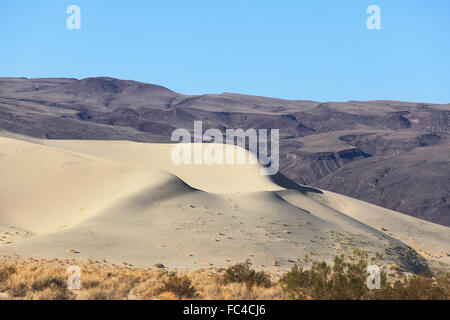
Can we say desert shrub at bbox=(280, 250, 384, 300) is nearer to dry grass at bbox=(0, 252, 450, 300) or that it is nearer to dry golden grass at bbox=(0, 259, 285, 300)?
dry grass at bbox=(0, 252, 450, 300)

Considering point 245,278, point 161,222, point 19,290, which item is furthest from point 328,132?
point 19,290

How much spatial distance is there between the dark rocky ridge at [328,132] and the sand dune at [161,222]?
146 ft

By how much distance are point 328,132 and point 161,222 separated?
111312 mm

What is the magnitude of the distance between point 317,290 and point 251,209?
17636 mm

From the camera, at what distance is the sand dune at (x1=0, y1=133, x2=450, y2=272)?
18891 millimetres

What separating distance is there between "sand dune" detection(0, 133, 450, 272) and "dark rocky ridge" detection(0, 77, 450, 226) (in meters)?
44.4

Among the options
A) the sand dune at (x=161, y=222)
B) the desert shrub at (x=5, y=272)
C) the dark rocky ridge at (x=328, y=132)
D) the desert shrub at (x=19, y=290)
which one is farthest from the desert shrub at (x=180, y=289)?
the dark rocky ridge at (x=328, y=132)

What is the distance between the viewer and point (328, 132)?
428 ft

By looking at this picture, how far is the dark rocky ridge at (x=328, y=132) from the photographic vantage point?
8494 cm

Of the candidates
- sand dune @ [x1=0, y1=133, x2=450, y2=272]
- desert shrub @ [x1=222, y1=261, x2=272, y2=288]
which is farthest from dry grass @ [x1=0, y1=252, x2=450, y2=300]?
sand dune @ [x1=0, y1=133, x2=450, y2=272]

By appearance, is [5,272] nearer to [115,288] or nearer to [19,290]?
[19,290]

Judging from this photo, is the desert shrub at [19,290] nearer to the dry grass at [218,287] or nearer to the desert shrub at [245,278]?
the dry grass at [218,287]

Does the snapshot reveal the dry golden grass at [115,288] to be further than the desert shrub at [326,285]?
Yes

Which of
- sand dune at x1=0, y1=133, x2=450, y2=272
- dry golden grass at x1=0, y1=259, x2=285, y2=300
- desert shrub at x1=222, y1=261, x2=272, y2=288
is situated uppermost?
dry golden grass at x1=0, y1=259, x2=285, y2=300
